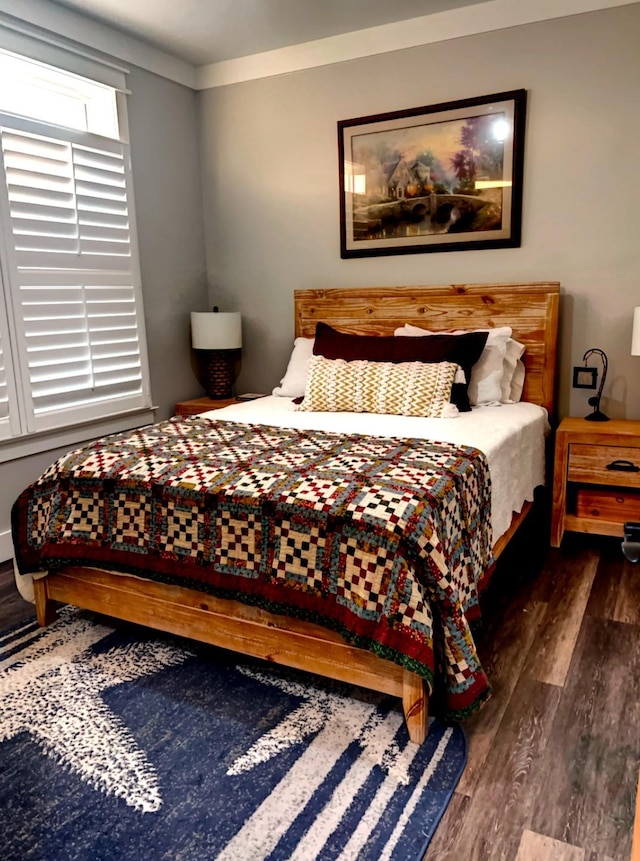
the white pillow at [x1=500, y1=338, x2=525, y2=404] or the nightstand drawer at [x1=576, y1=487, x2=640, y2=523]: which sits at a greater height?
the white pillow at [x1=500, y1=338, x2=525, y2=404]

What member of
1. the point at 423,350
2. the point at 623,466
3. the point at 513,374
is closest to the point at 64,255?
the point at 423,350

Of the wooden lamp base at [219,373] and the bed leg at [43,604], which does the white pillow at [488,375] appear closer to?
the wooden lamp base at [219,373]

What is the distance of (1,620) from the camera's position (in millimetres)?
2475

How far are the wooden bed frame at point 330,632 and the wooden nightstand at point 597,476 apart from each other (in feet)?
0.97

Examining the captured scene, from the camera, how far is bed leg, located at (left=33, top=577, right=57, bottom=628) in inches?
92.5

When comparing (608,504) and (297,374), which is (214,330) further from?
(608,504)

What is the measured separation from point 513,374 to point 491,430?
85cm

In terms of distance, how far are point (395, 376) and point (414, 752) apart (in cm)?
171

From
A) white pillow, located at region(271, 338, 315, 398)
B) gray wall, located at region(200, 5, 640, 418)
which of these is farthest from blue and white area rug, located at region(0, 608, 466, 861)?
gray wall, located at region(200, 5, 640, 418)

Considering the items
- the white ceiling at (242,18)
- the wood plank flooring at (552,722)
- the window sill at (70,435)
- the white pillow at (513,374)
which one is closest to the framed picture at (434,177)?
the white ceiling at (242,18)

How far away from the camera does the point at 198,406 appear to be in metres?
3.94

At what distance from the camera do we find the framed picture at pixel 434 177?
3.29 meters

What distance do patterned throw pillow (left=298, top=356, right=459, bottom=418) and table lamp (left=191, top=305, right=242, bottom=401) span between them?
1.00 m

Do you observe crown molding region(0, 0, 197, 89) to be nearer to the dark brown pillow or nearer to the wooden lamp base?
the wooden lamp base
